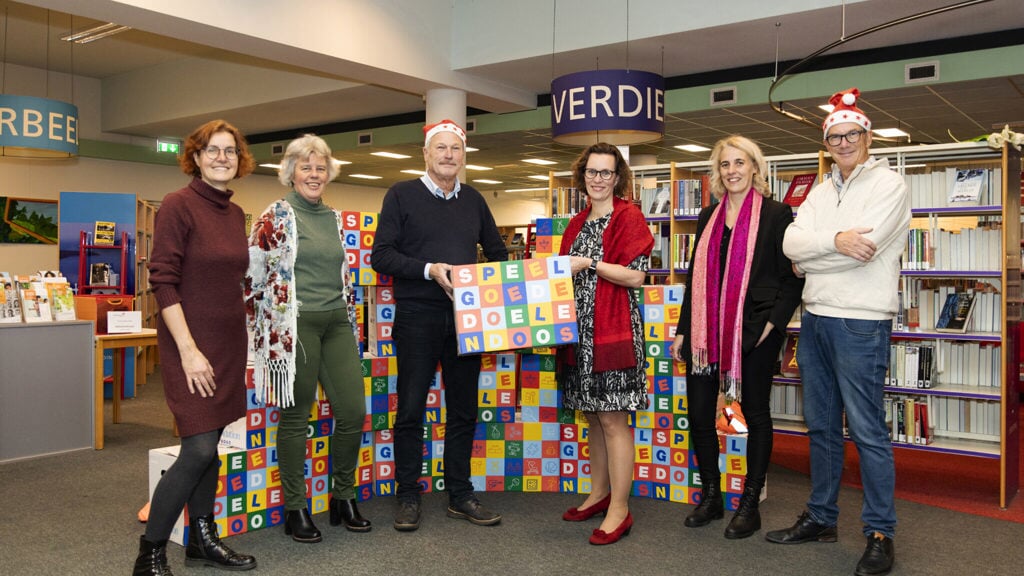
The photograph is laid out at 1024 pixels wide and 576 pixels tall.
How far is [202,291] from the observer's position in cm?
262

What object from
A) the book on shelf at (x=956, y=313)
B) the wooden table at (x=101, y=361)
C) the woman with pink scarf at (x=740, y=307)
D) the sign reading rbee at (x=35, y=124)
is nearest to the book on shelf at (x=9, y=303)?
the wooden table at (x=101, y=361)

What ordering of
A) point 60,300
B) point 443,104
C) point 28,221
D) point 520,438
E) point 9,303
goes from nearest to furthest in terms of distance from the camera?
point 520,438 → point 9,303 → point 60,300 → point 443,104 → point 28,221

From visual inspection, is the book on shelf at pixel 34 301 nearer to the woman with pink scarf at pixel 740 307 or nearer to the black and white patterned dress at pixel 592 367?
the black and white patterned dress at pixel 592 367

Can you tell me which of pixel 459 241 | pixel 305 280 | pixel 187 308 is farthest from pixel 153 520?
pixel 459 241

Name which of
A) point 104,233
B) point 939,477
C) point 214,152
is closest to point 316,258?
point 214,152

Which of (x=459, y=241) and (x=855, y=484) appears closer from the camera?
(x=459, y=241)

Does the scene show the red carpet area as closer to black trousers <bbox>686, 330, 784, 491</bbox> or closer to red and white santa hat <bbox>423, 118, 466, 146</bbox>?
black trousers <bbox>686, 330, 784, 491</bbox>

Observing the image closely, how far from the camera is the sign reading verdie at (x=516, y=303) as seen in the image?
3141mm

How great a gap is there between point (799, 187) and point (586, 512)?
8.26 feet

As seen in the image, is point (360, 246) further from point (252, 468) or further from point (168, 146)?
point (168, 146)

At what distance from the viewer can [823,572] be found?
2977 mm

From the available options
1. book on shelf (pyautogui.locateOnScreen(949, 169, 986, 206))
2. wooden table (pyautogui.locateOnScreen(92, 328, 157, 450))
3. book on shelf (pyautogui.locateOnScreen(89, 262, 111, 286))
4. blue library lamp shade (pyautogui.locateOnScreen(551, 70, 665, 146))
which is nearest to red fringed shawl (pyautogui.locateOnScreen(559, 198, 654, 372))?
book on shelf (pyautogui.locateOnScreen(949, 169, 986, 206))

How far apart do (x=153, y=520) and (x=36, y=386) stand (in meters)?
2.89

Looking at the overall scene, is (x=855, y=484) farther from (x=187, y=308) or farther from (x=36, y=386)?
(x=36, y=386)
